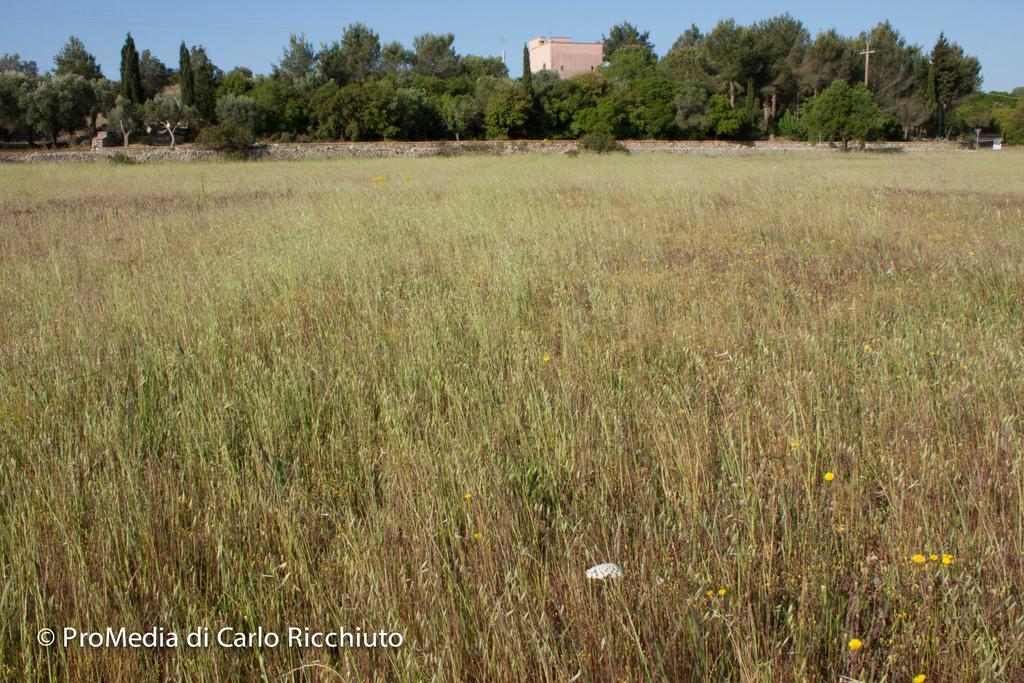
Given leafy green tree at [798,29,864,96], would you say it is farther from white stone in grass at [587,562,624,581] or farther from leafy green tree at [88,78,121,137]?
white stone in grass at [587,562,624,581]

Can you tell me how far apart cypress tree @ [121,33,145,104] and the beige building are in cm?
5596

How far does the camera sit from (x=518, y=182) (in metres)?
17.0

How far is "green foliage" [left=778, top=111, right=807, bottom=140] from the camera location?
56625 mm

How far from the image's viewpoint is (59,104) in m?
45.6

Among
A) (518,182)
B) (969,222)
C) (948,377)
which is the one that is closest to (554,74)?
(518,182)

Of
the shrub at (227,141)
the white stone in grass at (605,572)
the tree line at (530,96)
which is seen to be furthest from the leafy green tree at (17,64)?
the white stone in grass at (605,572)

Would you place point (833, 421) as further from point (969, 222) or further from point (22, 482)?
point (969, 222)

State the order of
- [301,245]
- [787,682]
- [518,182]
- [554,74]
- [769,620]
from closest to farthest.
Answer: [787,682]
[769,620]
[301,245]
[518,182]
[554,74]

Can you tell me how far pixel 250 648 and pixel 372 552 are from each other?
16.2 inches

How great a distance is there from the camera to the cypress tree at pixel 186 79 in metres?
48.5

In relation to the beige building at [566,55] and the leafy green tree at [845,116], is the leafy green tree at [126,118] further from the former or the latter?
the beige building at [566,55]

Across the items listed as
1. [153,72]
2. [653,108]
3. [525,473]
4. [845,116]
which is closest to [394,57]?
[153,72]

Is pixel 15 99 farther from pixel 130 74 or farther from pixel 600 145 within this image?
pixel 600 145

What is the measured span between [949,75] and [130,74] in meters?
69.6
